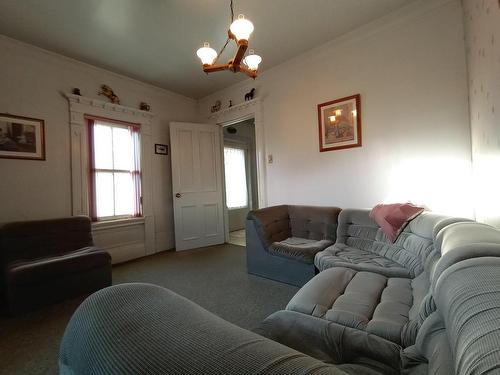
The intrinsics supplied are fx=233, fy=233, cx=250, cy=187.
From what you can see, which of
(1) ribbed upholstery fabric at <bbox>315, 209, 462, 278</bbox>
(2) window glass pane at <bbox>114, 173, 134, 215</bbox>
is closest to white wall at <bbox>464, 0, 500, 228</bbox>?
(1) ribbed upholstery fabric at <bbox>315, 209, 462, 278</bbox>

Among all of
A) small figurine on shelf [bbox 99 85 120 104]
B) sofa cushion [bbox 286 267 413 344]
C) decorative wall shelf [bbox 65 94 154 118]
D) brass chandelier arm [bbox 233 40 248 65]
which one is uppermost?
small figurine on shelf [bbox 99 85 120 104]

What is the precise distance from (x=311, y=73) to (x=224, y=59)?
1.21 m

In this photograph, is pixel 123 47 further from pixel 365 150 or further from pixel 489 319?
pixel 489 319

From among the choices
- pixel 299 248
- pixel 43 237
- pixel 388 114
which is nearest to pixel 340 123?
pixel 388 114

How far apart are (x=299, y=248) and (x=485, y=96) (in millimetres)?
1846

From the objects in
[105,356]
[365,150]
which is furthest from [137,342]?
[365,150]

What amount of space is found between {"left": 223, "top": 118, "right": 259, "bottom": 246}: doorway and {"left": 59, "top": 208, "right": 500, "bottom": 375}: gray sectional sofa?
4.36 m

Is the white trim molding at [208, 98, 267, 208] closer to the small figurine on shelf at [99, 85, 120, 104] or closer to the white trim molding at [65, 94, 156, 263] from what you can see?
the white trim molding at [65, 94, 156, 263]

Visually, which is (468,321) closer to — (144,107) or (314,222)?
(314,222)

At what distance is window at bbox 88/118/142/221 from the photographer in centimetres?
332

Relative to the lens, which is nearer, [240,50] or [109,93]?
[240,50]

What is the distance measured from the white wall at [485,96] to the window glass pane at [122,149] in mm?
4075

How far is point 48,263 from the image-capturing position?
218 cm

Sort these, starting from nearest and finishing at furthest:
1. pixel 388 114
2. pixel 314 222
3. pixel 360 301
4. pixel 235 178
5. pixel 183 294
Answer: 1. pixel 360 301
2. pixel 183 294
3. pixel 388 114
4. pixel 314 222
5. pixel 235 178
